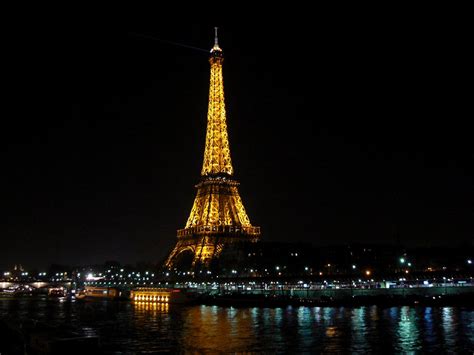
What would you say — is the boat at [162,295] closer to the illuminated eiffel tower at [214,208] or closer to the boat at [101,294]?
the boat at [101,294]

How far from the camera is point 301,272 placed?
9319 cm

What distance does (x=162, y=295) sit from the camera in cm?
8419

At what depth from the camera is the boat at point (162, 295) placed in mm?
77088

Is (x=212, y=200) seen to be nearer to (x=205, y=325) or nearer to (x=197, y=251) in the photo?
(x=197, y=251)

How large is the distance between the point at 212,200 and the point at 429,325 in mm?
62964

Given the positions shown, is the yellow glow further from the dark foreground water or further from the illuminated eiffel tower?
the dark foreground water

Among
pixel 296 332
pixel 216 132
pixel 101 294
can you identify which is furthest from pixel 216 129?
pixel 296 332

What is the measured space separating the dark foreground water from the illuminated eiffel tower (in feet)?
144

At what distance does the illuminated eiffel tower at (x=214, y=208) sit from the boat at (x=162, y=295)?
36.0 ft

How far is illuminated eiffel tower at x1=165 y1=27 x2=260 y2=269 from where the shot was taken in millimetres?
98188

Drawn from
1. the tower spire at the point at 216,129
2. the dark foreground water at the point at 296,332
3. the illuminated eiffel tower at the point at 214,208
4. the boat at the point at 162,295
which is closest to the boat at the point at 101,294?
the boat at the point at 162,295

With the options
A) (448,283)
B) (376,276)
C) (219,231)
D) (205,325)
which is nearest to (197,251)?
(219,231)

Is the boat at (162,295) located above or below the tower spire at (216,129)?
below

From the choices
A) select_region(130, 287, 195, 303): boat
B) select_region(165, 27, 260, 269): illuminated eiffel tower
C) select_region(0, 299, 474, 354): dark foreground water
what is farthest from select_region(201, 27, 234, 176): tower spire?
select_region(0, 299, 474, 354): dark foreground water
